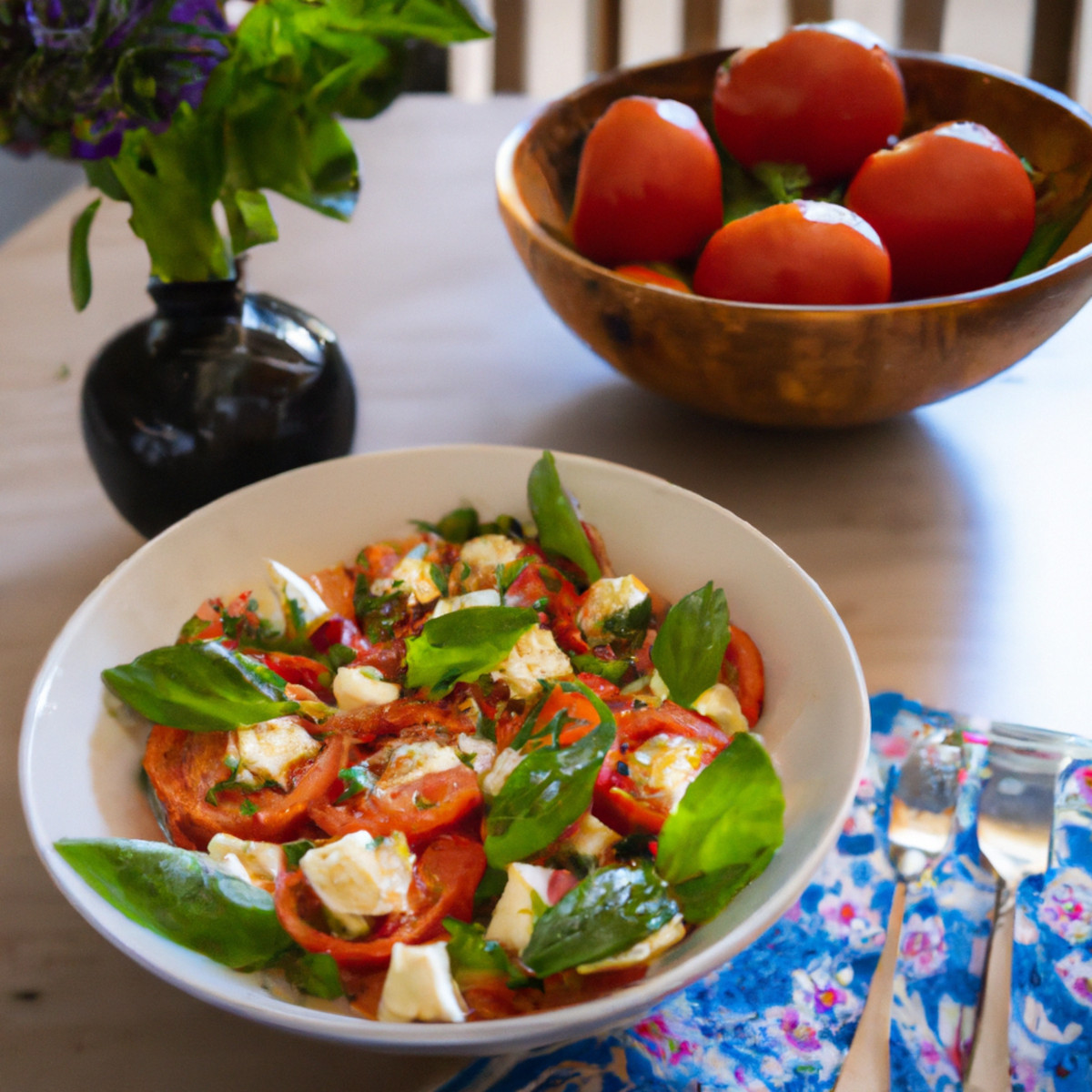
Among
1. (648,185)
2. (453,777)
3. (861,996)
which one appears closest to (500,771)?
(453,777)

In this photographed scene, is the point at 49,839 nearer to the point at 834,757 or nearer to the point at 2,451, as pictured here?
the point at 834,757

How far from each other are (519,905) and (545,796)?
6cm

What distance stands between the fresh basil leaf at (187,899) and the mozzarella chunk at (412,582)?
0.25 metres

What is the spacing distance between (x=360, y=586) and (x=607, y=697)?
0.73ft

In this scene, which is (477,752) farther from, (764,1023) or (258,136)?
(258,136)

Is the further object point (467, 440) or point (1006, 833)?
point (467, 440)

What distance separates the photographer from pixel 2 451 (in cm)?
108

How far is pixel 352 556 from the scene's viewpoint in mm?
837

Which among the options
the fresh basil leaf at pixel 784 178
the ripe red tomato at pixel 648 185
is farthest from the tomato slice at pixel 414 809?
the fresh basil leaf at pixel 784 178

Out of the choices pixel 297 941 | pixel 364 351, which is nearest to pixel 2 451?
pixel 364 351

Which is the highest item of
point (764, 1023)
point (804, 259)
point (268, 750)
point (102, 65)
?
point (102, 65)

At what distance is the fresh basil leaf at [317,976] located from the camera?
0.53m

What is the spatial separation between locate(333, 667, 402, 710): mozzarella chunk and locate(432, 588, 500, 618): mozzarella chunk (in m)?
0.06

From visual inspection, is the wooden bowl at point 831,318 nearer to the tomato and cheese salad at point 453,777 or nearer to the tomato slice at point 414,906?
the tomato and cheese salad at point 453,777
